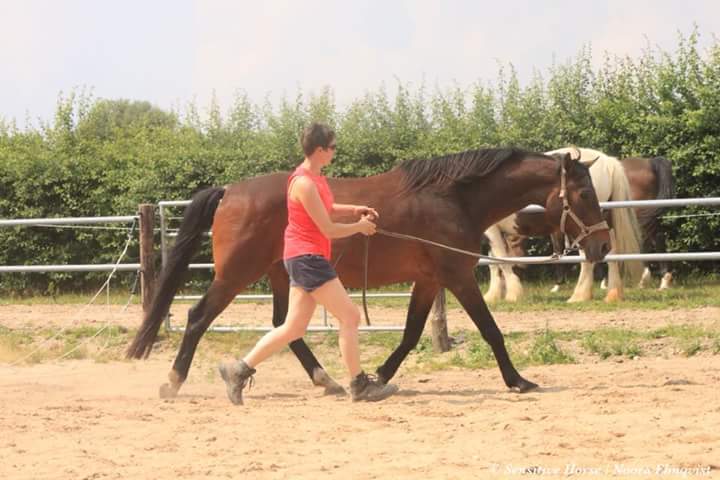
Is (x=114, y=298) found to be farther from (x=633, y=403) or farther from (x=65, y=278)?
(x=633, y=403)

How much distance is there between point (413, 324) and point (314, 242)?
1.68 metres

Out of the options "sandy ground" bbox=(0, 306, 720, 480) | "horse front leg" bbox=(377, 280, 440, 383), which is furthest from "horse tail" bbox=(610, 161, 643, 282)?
"horse front leg" bbox=(377, 280, 440, 383)

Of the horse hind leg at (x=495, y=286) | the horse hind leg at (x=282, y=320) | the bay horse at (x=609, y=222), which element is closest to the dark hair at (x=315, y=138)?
the horse hind leg at (x=282, y=320)

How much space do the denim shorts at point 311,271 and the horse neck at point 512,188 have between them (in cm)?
175

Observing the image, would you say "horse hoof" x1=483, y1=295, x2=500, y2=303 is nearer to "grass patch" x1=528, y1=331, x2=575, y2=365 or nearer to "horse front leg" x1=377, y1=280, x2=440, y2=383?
"grass patch" x1=528, y1=331, x2=575, y2=365

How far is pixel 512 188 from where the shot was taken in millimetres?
8523

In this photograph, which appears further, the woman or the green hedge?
the green hedge

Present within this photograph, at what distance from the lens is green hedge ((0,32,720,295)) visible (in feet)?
51.5

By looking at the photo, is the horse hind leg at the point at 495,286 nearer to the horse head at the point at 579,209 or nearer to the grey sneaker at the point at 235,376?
the horse head at the point at 579,209

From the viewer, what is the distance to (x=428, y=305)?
870cm

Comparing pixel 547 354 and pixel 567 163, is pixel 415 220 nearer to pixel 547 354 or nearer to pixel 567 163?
pixel 567 163

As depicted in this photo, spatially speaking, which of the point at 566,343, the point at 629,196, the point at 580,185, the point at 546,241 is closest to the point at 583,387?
the point at 580,185

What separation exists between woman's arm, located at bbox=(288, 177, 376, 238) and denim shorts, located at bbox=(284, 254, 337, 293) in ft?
0.70

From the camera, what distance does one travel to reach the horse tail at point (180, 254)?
29.2 feet
